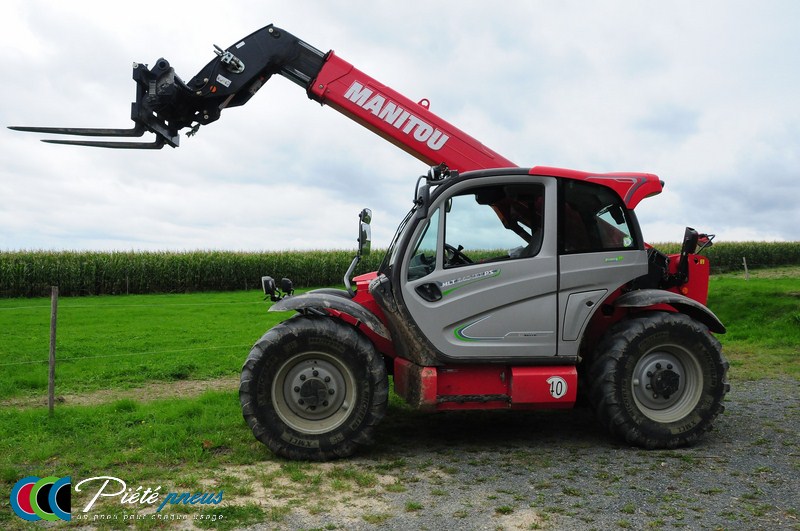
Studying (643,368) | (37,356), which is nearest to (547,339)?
(643,368)

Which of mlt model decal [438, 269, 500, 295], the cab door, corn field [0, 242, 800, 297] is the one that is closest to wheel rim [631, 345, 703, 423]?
the cab door

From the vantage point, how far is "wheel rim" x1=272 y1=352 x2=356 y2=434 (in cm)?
640

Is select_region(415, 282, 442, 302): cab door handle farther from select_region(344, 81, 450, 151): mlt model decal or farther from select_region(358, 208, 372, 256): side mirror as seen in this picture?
select_region(344, 81, 450, 151): mlt model decal

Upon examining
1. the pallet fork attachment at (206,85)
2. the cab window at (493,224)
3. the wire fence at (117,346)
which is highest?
the pallet fork attachment at (206,85)

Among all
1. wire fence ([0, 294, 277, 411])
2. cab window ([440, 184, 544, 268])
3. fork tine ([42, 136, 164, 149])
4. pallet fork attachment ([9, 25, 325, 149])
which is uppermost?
pallet fork attachment ([9, 25, 325, 149])

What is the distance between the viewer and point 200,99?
7484mm

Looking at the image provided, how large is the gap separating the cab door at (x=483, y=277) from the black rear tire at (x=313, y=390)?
0.71m

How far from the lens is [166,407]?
820cm

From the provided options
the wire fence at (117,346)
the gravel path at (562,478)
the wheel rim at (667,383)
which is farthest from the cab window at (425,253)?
the wire fence at (117,346)

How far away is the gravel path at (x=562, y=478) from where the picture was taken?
485 centimetres

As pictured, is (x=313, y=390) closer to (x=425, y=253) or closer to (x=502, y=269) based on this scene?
(x=425, y=253)

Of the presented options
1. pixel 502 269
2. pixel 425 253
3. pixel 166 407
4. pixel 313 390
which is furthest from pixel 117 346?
pixel 502 269

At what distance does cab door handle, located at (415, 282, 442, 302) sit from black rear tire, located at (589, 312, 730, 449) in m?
1.76

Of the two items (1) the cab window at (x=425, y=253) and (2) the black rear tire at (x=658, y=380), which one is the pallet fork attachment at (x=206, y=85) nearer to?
(1) the cab window at (x=425, y=253)
